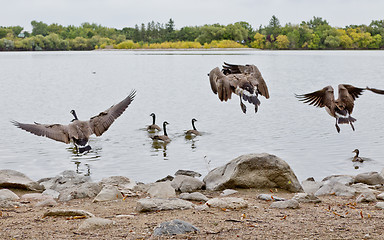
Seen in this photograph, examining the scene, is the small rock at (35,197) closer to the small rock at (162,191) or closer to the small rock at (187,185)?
the small rock at (162,191)

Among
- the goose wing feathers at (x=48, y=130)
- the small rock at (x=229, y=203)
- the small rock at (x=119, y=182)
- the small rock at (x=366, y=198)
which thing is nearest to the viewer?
the small rock at (x=229, y=203)

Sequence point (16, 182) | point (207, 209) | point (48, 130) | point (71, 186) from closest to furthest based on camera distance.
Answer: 1. point (207, 209)
2. point (16, 182)
3. point (71, 186)
4. point (48, 130)

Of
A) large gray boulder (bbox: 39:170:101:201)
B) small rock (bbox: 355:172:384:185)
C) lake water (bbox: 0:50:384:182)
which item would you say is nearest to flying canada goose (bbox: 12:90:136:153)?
large gray boulder (bbox: 39:170:101:201)

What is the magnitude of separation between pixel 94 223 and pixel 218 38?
132863mm

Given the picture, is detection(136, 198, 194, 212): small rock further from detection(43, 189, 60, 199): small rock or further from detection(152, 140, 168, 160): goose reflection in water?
detection(152, 140, 168, 160): goose reflection in water

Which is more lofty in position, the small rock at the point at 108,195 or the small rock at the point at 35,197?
the small rock at the point at 108,195

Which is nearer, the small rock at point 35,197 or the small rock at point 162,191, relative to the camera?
the small rock at point 162,191

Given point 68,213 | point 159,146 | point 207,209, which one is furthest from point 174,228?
point 159,146

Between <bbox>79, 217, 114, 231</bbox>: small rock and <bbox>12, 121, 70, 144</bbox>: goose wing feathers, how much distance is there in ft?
19.0

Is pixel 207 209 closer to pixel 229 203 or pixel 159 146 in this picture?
pixel 229 203

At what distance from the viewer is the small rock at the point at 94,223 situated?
604 cm

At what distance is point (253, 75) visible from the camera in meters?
8.40

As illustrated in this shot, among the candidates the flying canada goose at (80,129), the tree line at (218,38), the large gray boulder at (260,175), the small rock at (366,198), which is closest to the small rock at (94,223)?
the large gray boulder at (260,175)

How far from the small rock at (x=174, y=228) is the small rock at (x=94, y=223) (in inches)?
29.5
